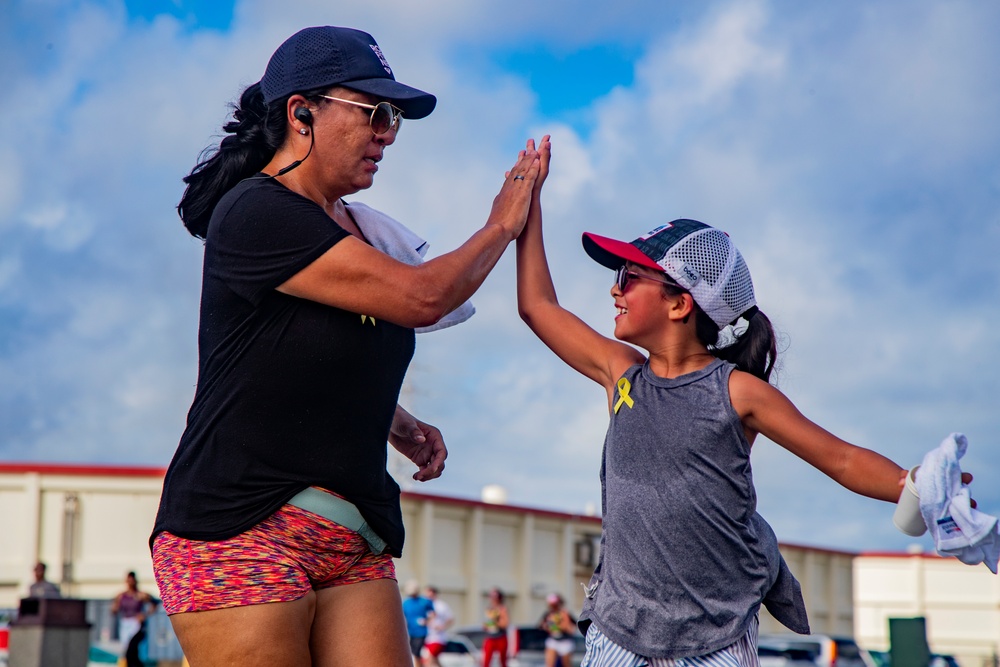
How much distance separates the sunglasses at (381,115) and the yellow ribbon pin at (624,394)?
1053 millimetres

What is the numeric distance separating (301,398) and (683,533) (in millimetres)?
1161

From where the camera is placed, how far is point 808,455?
11.2 feet

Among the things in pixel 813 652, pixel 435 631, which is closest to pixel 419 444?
pixel 435 631

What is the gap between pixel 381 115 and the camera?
127 inches

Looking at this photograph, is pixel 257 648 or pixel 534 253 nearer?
pixel 257 648

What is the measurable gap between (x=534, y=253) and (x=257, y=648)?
1634 mm

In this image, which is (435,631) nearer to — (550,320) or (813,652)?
(813,652)

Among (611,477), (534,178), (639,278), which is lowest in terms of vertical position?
(611,477)

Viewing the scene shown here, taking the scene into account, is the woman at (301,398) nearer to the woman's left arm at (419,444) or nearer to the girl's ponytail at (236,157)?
the girl's ponytail at (236,157)

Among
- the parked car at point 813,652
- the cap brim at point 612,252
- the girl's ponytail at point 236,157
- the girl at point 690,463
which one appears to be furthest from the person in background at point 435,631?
the girl's ponytail at point 236,157

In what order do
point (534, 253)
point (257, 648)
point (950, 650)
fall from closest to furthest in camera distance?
point (257, 648), point (534, 253), point (950, 650)

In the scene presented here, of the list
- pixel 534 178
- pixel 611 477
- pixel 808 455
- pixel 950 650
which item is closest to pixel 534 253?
pixel 534 178

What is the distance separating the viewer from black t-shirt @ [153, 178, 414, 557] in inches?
116

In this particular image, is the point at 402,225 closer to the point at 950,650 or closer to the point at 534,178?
the point at 534,178
